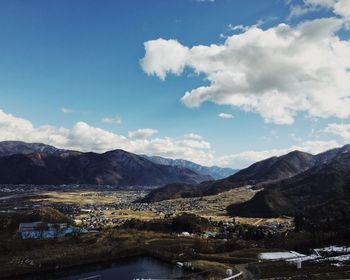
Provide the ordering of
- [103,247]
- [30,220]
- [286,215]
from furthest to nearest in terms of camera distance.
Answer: [286,215] → [30,220] → [103,247]

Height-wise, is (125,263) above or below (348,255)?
below

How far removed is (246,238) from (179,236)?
17.8 m

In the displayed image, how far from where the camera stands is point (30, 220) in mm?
134000

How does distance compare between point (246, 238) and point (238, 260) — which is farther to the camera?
point (246, 238)

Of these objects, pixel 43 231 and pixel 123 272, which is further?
pixel 43 231

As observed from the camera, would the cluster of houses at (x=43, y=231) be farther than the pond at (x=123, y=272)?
Yes

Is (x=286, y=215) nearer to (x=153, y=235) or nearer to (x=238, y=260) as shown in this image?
(x=153, y=235)

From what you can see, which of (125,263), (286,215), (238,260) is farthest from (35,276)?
(286,215)

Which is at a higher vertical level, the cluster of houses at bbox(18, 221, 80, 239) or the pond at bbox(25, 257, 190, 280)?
the cluster of houses at bbox(18, 221, 80, 239)

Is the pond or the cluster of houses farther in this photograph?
the cluster of houses

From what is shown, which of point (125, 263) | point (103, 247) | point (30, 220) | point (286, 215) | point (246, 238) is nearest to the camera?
point (125, 263)

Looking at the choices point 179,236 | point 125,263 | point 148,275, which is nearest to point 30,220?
point 179,236

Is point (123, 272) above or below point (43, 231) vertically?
below

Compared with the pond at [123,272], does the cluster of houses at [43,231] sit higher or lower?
higher
